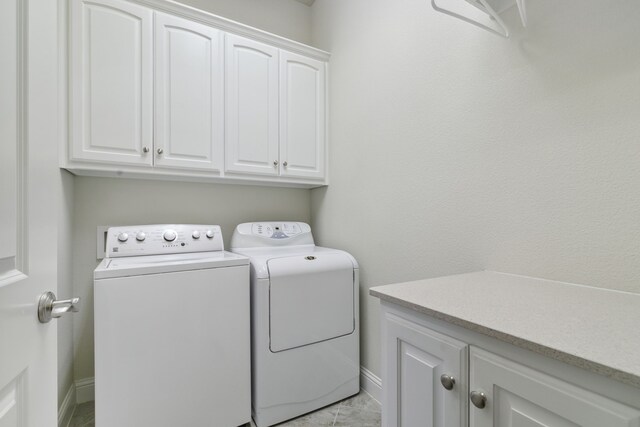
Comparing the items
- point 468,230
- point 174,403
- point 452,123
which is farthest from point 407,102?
point 174,403

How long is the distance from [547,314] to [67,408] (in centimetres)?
228

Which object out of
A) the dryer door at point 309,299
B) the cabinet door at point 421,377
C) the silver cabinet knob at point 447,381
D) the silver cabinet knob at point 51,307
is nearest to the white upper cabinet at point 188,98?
the dryer door at point 309,299

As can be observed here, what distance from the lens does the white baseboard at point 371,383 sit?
1.81 meters

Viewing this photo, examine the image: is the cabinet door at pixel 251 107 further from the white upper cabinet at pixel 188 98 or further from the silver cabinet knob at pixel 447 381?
the silver cabinet knob at pixel 447 381

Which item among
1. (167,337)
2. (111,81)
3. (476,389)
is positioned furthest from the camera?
(111,81)

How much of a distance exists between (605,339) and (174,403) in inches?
64.4

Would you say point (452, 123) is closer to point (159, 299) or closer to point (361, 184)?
point (361, 184)

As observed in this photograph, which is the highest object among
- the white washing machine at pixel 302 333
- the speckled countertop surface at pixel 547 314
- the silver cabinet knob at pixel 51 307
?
the silver cabinet knob at pixel 51 307

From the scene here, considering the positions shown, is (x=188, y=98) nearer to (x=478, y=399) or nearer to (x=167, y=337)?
(x=167, y=337)

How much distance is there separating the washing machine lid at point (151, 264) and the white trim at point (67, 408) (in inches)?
31.9

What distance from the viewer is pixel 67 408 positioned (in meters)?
1.60

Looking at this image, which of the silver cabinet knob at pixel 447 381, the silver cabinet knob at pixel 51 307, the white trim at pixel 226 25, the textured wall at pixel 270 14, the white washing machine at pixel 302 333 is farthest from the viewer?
the textured wall at pixel 270 14

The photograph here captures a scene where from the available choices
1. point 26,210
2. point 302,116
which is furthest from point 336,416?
point 302,116

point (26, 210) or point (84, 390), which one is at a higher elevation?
point (26, 210)
